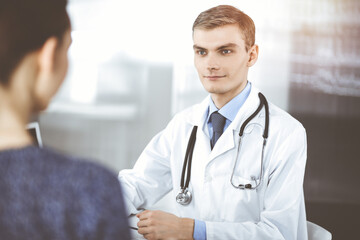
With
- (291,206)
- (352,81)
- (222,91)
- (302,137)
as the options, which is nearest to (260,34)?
(352,81)

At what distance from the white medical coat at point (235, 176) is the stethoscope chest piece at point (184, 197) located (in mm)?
21

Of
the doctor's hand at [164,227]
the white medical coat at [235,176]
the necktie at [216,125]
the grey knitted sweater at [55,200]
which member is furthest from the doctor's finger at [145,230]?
the grey knitted sweater at [55,200]

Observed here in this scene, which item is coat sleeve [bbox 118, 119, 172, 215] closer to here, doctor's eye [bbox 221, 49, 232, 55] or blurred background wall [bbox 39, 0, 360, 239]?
doctor's eye [bbox 221, 49, 232, 55]

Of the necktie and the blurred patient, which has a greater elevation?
the blurred patient

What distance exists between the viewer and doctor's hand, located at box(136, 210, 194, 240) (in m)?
0.97

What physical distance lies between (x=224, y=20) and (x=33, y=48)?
33.5 inches

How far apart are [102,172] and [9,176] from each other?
94mm

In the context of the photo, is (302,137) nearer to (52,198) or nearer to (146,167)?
(146,167)

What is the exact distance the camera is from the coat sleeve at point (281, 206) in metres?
0.98

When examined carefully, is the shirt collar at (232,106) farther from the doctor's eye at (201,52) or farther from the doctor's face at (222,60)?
the doctor's eye at (201,52)

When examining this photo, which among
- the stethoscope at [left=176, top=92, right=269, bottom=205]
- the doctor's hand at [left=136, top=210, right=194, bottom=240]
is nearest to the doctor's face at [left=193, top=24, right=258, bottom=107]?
the stethoscope at [left=176, top=92, right=269, bottom=205]

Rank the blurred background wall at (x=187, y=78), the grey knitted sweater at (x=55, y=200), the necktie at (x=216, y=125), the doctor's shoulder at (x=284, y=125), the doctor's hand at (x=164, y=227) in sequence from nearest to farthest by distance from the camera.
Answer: the grey knitted sweater at (x=55, y=200) < the doctor's hand at (x=164, y=227) < the doctor's shoulder at (x=284, y=125) < the necktie at (x=216, y=125) < the blurred background wall at (x=187, y=78)

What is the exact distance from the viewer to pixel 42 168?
1.42 ft

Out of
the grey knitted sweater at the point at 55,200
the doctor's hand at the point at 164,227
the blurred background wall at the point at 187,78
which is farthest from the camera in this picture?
the blurred background wall at the point at 187,78
